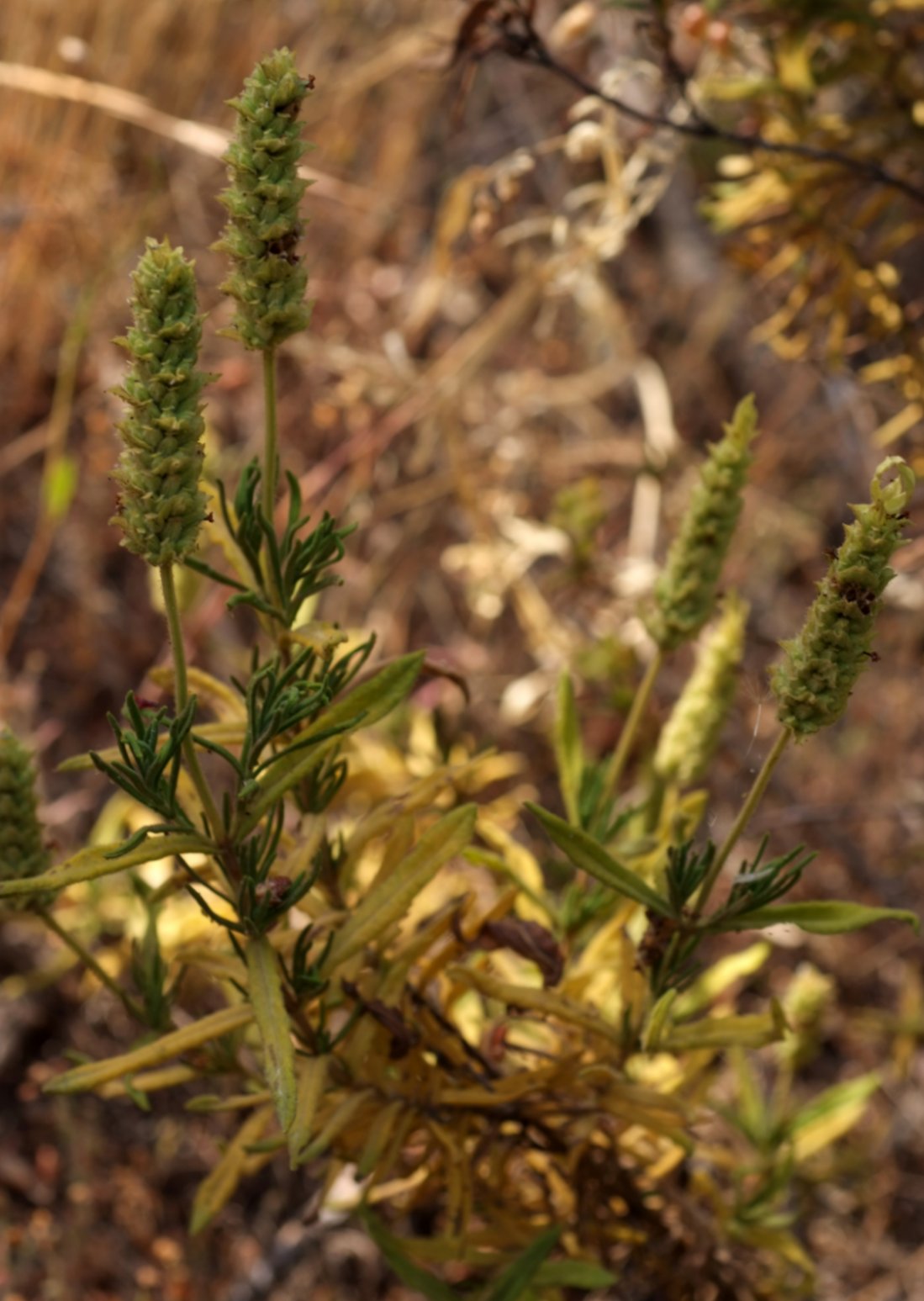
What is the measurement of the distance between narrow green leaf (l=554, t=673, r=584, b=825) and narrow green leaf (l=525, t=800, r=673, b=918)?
0.93ft

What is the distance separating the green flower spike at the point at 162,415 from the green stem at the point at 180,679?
0.07 ft

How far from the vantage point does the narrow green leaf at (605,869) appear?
0.99 m

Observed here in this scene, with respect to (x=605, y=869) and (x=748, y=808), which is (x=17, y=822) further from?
(x=748, y=808)

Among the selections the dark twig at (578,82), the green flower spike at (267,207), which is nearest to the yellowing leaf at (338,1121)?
the green flower spike at (267,207)

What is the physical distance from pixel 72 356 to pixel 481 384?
123 centimetres

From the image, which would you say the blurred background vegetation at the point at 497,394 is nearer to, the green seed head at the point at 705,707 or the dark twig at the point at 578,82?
the dark twig at the point at 578,82

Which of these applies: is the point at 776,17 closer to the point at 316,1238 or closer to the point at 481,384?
the point at 481,384

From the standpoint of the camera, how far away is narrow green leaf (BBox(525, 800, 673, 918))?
0.99m

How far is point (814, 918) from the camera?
1013 mm

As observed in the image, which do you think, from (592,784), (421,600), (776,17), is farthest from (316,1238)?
(776,17)

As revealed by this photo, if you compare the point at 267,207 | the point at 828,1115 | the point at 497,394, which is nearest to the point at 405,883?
the point at 267,207

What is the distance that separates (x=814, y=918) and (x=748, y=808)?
0.56ft

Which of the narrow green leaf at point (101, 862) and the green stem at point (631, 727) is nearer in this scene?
the narrow green leaf at point (101, 862)

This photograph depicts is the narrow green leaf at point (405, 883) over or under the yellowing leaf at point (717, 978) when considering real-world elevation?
over
